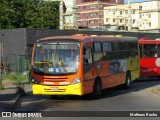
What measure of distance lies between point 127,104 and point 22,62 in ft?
47.6

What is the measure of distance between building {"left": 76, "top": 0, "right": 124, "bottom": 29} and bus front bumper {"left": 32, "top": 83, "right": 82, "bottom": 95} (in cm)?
13690

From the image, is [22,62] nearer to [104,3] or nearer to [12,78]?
[12,78]

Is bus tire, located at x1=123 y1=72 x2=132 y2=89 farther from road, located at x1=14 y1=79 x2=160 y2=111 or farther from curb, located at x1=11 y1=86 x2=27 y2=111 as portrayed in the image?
curb, located at x1=11 y1=86 x2=27 y2=111

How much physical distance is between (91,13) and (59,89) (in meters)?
142

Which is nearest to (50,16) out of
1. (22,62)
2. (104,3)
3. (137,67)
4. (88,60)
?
(22,62)

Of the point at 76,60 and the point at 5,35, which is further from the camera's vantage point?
the point at 5,35

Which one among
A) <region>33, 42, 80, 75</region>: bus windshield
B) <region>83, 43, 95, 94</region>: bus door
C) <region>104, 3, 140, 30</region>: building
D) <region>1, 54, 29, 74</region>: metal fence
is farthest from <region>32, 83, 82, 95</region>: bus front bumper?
<region>104, 3, 140, 30</region>: building

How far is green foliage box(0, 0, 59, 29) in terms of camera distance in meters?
59.7

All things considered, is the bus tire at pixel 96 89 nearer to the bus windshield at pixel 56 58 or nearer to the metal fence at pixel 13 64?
the bus windshield at pixel 56 58

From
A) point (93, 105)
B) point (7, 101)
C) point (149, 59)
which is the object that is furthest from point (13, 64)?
point (93, 105)

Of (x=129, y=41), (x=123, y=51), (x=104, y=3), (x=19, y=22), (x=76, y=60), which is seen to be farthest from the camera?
(x=104, y=3)

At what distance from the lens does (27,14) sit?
204ft

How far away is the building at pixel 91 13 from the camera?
512 ft

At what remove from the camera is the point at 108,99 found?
18.5 m
